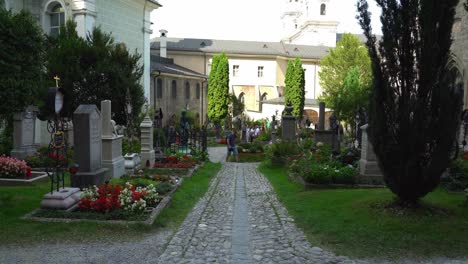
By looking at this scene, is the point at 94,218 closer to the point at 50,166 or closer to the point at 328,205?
the point at 328,205

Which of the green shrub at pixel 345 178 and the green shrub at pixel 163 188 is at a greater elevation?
the green shrub at pixel 345 178

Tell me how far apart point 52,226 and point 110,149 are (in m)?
5.20

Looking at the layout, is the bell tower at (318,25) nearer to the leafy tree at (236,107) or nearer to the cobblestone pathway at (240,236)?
the leafy tree at (236,107)

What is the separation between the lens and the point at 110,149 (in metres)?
12.5

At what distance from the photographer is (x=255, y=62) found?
65.9 m

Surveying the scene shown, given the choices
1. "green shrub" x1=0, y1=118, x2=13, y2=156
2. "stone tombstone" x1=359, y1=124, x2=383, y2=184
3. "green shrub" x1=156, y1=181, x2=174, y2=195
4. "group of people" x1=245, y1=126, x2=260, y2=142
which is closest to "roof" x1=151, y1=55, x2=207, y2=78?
"group of people" x1=245, y1=126, x2=260, y2=142

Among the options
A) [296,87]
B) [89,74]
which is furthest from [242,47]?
[89,74]

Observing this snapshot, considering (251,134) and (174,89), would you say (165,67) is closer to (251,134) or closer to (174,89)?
(174,89)

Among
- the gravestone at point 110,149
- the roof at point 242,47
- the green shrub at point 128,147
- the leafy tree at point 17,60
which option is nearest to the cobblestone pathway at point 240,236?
the gravestone at point 110,149

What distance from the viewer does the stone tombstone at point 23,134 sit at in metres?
15.1

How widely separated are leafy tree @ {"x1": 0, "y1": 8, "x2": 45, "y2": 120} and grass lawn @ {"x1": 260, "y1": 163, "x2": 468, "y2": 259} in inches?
280

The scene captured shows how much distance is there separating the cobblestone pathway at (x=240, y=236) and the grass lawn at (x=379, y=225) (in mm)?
341

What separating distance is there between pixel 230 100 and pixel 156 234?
46.0m

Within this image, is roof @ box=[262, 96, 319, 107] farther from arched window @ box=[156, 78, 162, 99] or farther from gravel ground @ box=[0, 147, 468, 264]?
gravel ground @ box=[0, 147, 468, 264]
